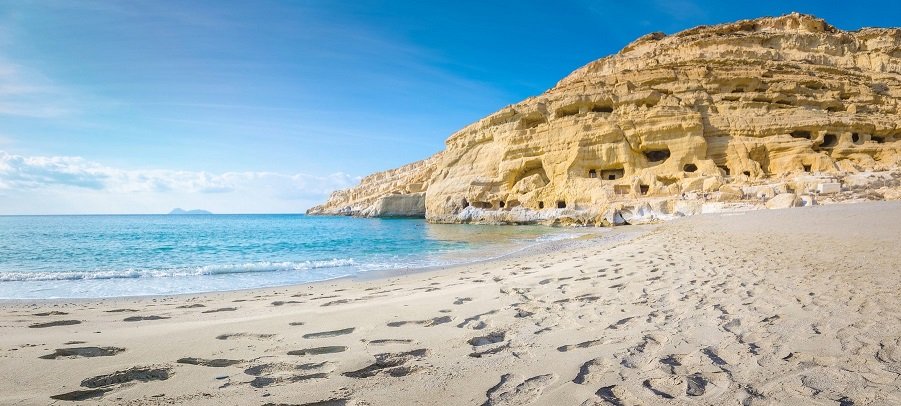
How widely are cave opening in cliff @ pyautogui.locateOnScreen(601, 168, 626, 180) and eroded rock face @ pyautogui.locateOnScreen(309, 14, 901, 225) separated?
0.09 m

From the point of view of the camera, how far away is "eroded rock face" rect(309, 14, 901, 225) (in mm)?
30688

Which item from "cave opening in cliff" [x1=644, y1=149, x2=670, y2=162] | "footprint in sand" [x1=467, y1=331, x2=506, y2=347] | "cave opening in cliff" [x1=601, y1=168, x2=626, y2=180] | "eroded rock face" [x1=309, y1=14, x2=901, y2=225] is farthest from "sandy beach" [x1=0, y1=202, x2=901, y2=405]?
"cave opening in cliff" [x1=644, y1=149, x2=670, y2=162]

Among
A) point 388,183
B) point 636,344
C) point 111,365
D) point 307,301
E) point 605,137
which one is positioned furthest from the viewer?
point 388,183

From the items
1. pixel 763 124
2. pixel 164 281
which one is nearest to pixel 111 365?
pixel 164 281

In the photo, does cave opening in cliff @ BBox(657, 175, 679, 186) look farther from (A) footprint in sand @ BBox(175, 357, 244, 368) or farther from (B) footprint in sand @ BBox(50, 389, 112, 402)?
(B) footprint in sand @ BBox(50, 389, 112, 402)

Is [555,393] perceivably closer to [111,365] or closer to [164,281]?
[111,365]

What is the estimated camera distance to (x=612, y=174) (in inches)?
1480

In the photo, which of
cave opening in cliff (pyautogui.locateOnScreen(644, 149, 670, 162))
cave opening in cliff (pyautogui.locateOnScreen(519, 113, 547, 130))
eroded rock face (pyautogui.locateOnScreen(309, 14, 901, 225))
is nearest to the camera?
eroded rock face (pyautogui.locateOnScreen(309, 14, 901, 225))

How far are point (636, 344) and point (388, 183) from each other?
2835 inches

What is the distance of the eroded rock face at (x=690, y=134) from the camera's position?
3069 centimetres

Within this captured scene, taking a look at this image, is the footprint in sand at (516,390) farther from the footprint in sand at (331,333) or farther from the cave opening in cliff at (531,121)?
the cave opening in cliff at (531,121)

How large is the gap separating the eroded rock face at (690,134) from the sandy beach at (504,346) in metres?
24.1

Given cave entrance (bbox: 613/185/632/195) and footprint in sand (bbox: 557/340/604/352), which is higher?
cave entrance (bbox: 613/185/632/195)

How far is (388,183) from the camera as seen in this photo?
7400cm
